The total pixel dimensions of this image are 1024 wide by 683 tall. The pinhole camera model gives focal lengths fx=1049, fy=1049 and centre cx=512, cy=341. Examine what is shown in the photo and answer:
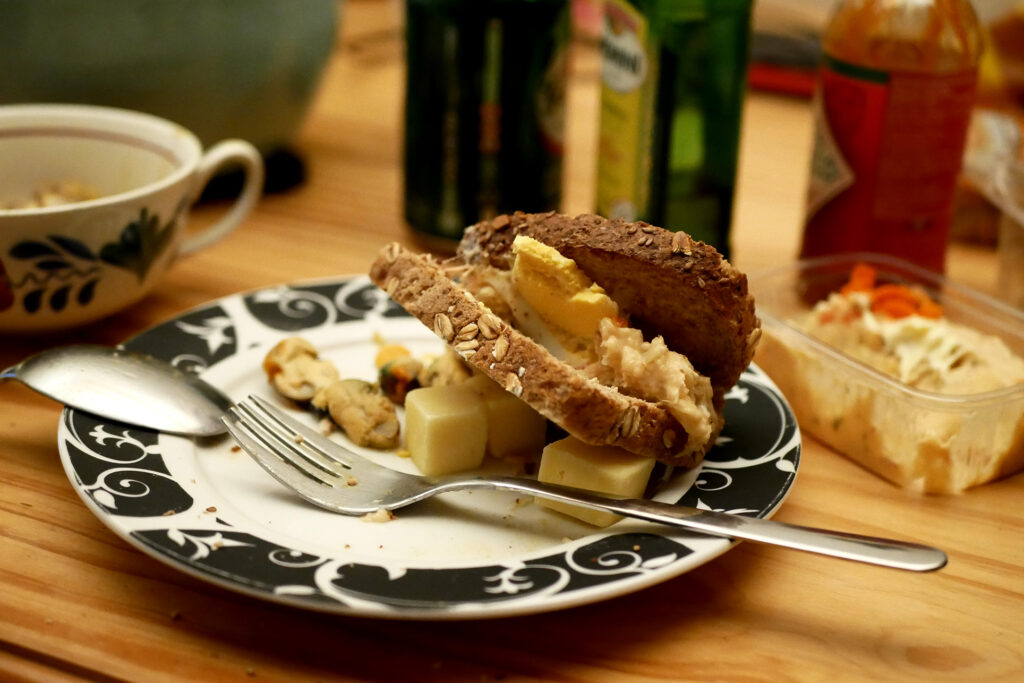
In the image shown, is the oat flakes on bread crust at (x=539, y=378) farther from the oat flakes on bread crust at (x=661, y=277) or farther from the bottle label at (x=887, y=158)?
the bottle label at (x=887, y=158)

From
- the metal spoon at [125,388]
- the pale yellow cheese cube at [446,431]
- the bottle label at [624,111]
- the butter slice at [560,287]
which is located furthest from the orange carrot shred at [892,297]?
the metal spoon at [125,388]

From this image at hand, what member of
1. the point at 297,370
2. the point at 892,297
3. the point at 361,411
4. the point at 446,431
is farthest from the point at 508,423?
the point at 892,297

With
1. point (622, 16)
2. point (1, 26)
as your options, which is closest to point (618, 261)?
point (622, 16)

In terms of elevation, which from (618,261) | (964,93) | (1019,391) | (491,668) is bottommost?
(491,668)

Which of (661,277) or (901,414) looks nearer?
(661,277)

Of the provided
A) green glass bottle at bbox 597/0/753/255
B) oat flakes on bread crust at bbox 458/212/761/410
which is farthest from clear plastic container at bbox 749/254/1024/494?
green glass bottle at bbox 597/0/753/255

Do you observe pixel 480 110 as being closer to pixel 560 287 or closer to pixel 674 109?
pixel 674 109

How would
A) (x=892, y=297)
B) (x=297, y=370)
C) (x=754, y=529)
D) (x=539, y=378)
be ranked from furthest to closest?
(x=892, y=297) → (x=297, y=370) → (x=539, y=378) → (x=754, y=529)

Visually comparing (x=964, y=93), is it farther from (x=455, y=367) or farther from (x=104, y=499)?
(x=104, y=499)
